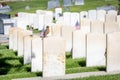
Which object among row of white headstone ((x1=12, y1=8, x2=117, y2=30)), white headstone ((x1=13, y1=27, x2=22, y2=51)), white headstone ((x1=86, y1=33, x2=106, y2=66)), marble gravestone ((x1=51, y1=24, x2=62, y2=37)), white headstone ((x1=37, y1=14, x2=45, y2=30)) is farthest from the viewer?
white headstone ((x1=37, y1=14, x2=45, y2=30))

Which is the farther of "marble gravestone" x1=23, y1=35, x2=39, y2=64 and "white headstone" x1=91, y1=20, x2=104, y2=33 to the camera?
"white headstone" x1=91, y1=20, x2=104, y2=33

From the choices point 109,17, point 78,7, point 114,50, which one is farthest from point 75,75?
point 78,7

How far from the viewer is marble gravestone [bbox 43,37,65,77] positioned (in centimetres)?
1081

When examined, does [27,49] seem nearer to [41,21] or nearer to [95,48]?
[95,48]

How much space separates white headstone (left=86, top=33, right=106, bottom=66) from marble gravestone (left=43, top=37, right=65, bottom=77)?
156 centimetres

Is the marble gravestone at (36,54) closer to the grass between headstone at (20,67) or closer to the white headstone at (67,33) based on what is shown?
the grass between headstone at (20,67)

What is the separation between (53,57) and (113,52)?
170 cm

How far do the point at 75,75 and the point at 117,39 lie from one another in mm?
1557

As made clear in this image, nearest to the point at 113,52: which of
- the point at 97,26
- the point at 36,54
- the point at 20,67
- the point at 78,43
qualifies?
the point at 36,54

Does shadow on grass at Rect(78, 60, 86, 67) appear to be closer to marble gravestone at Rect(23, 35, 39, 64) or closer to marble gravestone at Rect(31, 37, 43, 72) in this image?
marble gravestone at Rect(31, 37, 43, 72)

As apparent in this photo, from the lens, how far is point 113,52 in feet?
37.4

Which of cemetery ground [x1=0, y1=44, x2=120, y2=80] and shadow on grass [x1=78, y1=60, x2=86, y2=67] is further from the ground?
shadow on grass [x1=78, y1=60, x2=86, y2=67]

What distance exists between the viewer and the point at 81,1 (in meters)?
40.4

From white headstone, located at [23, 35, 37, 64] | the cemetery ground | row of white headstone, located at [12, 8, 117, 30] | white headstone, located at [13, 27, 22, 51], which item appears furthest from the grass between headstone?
row of white headstone, located at [12, 8, 117, 30]
